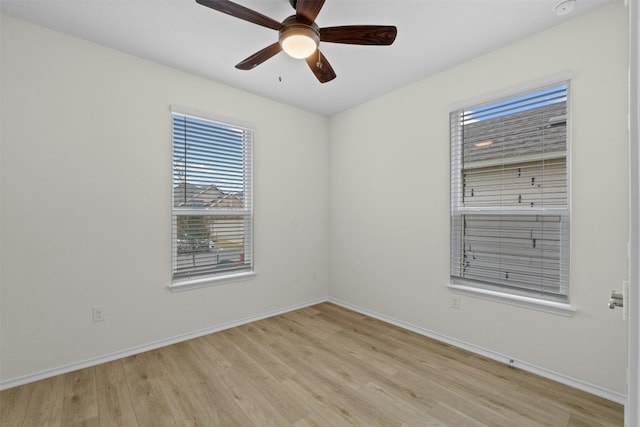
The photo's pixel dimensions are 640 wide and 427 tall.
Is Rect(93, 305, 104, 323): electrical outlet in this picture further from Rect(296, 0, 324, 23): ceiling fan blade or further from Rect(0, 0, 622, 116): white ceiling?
Rect(296, 0, 324, 23): ceiling fan blade

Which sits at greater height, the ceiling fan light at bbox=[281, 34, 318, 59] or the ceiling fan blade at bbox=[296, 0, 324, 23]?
the ceiling fan blade at bbox=[296, 0, 324, 23]

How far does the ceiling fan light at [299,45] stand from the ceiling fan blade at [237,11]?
10cm

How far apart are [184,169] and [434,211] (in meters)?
2.52

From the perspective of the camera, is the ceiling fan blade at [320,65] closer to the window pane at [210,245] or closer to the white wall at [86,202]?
the white wall at [86,202]

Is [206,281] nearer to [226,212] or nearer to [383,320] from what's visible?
[226,212]

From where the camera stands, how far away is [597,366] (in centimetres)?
202

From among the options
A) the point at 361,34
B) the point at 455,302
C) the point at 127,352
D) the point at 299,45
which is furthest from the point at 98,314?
the point at 455,302

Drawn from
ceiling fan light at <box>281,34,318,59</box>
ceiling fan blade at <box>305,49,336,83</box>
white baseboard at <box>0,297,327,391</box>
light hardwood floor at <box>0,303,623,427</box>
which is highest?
ceiling fan blade at <box>305,49,336,83</box>

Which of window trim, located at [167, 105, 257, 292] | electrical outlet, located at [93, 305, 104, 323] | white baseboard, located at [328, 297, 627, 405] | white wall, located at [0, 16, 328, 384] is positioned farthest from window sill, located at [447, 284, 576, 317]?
electrical outlet, located at [93, 305, 104, 323]

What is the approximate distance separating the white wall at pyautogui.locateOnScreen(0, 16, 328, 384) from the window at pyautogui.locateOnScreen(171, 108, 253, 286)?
0.12 metres

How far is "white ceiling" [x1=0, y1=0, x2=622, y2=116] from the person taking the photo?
2.00m

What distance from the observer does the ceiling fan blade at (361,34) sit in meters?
1.76

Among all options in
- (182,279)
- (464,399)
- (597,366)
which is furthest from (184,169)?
(597,366)

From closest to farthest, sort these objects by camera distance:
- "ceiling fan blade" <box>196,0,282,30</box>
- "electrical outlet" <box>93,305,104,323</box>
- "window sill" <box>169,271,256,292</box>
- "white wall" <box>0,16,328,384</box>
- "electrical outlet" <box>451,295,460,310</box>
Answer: "ceiling fan blade" <box>196,0,282,30</box> → "white wall" <box>0,16,328,384</box> → "electrical outlet" <box>93,305,104,323</box> → "electrical outlet" <box>451,295,460,310</box> → "window sill" <box>169,271,256,292</box>
